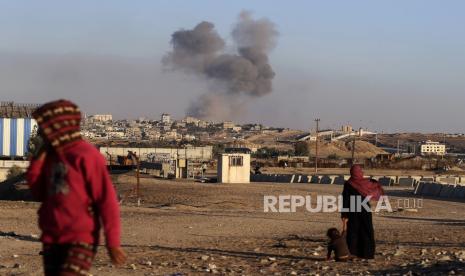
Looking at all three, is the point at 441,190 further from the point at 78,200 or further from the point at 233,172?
the point at 78,200

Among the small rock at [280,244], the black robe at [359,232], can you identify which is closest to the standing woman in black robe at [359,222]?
the black robe at [359,232]

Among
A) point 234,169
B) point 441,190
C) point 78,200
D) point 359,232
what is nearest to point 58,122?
point 78,200

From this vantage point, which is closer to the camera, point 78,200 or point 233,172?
point 78,200

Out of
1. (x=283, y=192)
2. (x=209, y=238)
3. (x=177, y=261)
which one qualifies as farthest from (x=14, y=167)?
(x=177, y=261)

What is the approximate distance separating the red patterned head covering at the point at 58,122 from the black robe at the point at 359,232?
8491mm

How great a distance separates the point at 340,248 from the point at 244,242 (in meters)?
4.22

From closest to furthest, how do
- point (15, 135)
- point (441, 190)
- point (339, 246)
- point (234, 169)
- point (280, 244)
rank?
point (339, 246) → point (280, 244) → point (441, 190) → point (234, 169) → point (15, 135)

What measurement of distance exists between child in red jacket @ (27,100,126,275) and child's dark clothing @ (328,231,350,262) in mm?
8014

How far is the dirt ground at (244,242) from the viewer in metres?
12.7

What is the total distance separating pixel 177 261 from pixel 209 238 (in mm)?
4955

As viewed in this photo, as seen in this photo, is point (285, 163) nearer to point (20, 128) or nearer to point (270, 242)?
point (20, 128)

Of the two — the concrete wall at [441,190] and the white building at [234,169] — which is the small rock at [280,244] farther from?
the white building at [234,169]

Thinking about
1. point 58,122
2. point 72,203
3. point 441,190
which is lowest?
point 441,190

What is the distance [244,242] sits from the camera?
17375 millimetres
